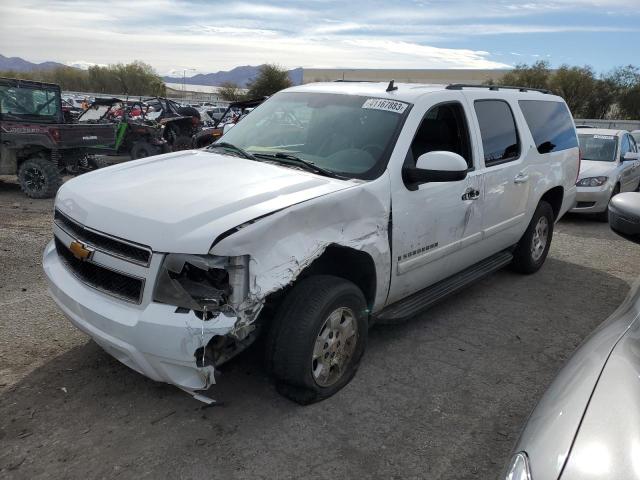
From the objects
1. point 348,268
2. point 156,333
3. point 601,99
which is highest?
point 601,99

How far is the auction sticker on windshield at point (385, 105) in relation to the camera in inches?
147

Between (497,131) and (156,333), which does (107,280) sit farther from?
(497,131)

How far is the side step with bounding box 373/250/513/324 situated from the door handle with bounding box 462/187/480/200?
69 centimetres

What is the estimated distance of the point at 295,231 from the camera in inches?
110

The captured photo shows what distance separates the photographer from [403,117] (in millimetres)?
3666

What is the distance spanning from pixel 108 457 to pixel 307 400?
1079 mm

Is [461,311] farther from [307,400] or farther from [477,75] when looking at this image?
[477,75]

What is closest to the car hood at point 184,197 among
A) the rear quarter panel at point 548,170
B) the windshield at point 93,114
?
the rear quarter panel at point 548,170

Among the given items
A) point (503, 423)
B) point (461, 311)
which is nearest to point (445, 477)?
point (503, 423)

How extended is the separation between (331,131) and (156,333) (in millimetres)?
1963

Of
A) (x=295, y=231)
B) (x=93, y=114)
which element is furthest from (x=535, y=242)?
(x=93, y=114)

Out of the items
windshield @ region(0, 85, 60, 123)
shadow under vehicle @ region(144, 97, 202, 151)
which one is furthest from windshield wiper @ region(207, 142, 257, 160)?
shadow under vehicle @ region(144, 97, 202, 151)

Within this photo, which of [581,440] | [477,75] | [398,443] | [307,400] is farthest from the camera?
[477,75]

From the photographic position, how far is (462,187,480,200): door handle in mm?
4038
